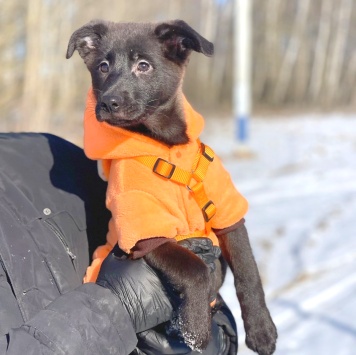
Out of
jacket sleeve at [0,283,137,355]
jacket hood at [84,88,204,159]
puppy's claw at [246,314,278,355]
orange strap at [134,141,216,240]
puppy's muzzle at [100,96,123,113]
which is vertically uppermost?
puppy's muzzle at [100,96,123,113]

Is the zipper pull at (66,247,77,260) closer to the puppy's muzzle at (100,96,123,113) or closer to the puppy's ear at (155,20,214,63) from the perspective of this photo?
the puppy's muzzle at (100,96,123,113)

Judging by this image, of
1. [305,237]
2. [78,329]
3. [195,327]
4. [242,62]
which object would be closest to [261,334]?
[195,327]

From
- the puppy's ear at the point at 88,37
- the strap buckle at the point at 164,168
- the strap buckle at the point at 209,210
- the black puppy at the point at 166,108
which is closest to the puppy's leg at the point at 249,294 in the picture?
the black puppy at the point at 166,108

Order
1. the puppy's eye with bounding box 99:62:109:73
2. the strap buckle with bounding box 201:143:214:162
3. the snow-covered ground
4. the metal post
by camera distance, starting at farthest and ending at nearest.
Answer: the metal post
the snow-covered ground
the puppy's eye with bounding box 99:62:109:73
the strap buckle with bounding box 201:143:214:162

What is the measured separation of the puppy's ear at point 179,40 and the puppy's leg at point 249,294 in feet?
2.57

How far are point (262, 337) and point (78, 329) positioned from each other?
0.98 metres

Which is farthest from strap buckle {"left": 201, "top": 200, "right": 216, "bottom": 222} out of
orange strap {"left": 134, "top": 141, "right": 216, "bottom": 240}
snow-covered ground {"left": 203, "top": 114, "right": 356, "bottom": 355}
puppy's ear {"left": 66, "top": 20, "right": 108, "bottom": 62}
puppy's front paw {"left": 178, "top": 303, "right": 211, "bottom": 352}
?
snow-covered ground {"left": 203, "top": 114, "right": 356, "bottom": 355}

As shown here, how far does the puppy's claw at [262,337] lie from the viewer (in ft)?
9.27

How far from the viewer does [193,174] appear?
2711 mm

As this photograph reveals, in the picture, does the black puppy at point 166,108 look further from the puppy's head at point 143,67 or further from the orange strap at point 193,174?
the orange strap at point 193,174

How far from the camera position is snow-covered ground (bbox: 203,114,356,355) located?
16.9ft

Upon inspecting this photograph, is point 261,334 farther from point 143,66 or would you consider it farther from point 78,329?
point 143,66

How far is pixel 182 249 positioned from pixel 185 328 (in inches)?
12.1

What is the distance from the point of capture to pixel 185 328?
8.15 feet
